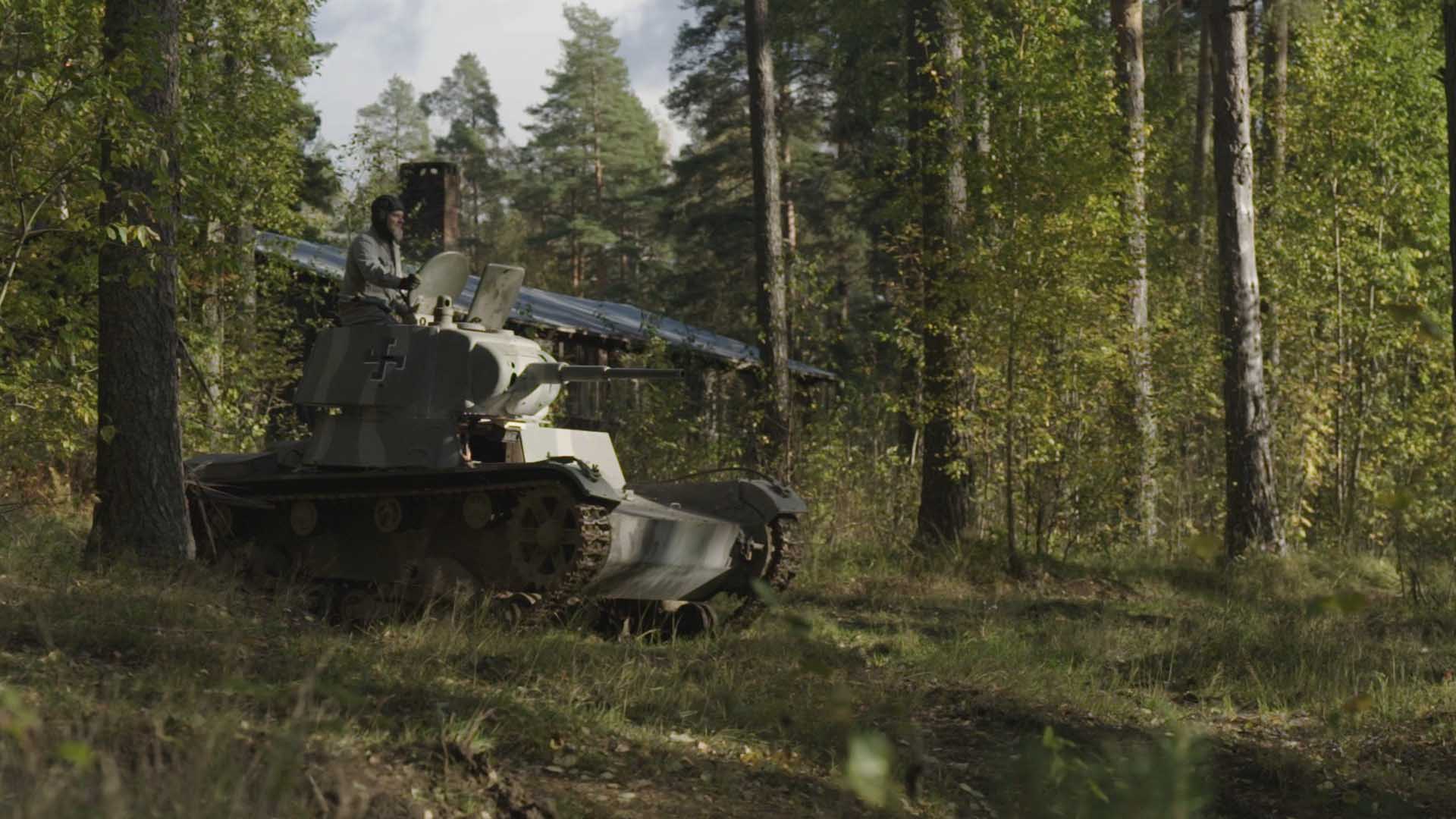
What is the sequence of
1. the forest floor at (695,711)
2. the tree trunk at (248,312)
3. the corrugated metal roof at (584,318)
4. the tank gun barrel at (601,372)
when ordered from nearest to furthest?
1. the forest floor at (695,711)
2. the tank gun barrel at (601,372)
3. the tree trunk at (248,312)
4. the corrugated metal roof at (584,318)

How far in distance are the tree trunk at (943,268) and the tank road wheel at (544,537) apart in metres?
5.58

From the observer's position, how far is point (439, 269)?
1091cm

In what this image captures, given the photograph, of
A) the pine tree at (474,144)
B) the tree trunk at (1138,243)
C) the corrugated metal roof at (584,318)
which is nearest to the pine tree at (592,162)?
the pine tree at (474,144)

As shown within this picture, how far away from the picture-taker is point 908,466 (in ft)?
59.4

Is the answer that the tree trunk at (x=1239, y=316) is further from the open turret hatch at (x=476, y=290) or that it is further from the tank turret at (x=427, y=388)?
the open turret hatch at (x=476, y=290)

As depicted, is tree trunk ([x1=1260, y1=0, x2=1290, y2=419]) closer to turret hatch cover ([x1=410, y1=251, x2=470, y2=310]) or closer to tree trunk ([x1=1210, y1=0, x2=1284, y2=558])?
tree trunk ([x1=1210, y1=0, x2=1284, y2=558])

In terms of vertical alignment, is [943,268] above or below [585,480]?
above

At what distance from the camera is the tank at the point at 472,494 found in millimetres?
10148

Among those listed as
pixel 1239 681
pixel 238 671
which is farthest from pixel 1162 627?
pixel 238 671

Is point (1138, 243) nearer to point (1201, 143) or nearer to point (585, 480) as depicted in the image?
point (585, 480)

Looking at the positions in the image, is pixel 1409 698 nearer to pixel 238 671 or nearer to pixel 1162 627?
pixel 1162 627

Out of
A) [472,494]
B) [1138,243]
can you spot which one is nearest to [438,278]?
[472,494]

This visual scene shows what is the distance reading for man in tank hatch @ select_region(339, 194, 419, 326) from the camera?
34.9 ft

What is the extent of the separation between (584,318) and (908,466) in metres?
9.58
